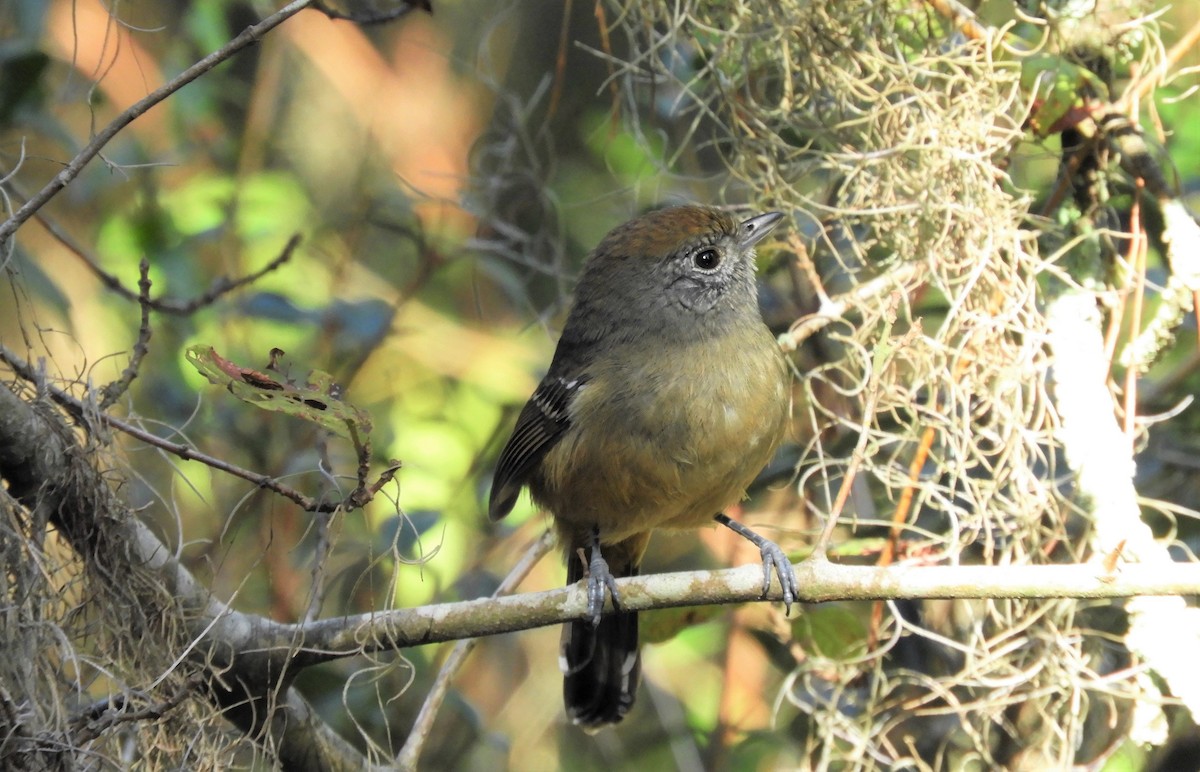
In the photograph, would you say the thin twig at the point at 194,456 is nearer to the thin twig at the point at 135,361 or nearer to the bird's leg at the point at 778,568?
the thin twig at the point at 135,361

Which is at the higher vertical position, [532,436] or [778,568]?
[532,436]

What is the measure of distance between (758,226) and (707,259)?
22 cm

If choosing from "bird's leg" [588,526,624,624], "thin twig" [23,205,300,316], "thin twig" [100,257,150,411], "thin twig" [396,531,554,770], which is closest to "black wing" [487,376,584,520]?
"bird's leg" [588,526,624,624]

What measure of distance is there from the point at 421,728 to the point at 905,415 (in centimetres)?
191

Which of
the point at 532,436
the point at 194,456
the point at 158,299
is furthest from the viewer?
the point at 158,299

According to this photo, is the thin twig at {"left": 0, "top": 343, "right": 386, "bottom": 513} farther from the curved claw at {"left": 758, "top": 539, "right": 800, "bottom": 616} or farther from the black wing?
the black wing

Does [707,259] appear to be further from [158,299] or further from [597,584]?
[158,299]

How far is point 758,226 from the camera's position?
3703 mm

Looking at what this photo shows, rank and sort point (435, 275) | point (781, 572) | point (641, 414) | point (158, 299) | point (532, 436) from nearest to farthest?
point (781, 572)
point (641, 414)
point (532, 436)
point (158, 299)
point (435, 275)

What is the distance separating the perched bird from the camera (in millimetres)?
3396

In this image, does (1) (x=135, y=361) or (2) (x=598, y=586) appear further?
(2) (x=598, y=586)

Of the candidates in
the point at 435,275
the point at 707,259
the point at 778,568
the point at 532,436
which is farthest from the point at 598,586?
the point at 435,275

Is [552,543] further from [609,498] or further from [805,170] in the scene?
[805,170]

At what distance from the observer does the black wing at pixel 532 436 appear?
3.71 metres
